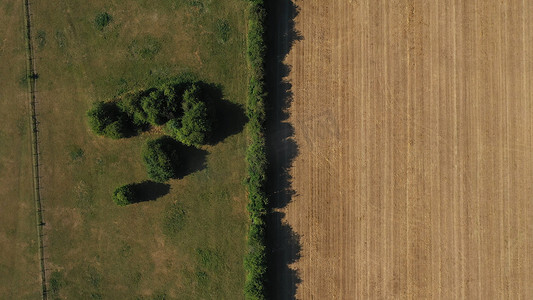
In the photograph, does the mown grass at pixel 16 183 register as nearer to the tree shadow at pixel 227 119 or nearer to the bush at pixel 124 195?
Answer: the bush at pixel 124 195

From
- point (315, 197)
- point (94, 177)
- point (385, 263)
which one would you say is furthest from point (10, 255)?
point (385, 263)

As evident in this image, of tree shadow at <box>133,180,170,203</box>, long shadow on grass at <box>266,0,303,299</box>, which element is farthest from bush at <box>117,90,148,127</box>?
long shadow on grass at <box>266,0,303,299</box>

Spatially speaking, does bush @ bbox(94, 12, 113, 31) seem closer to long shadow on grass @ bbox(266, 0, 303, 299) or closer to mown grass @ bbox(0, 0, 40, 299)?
mown grass @ bbox(0, 0, 40, 299)

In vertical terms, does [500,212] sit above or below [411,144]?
below

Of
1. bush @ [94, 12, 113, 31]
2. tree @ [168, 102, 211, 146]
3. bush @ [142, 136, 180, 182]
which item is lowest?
bush @ [142, 136, 180, 182]

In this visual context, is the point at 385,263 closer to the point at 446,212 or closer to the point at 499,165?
the point at 446,212

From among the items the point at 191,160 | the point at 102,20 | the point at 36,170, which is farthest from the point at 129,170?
the point at 102,20
